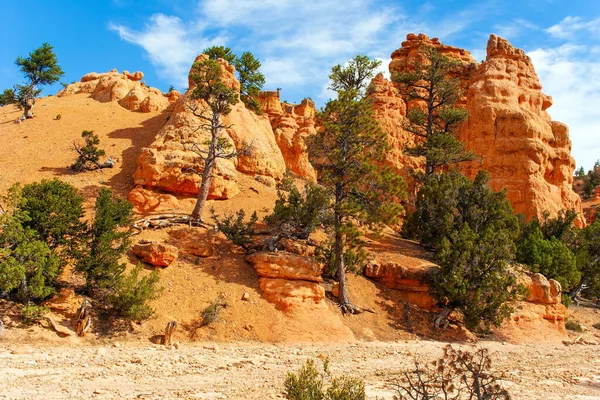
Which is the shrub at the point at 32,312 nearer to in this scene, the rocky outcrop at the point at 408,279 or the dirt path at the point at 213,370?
the dirt path at the point at 213,370

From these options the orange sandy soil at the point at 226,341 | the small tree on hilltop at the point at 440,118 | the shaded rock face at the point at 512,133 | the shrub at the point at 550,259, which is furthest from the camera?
the shaded rock face at the point at 512,133

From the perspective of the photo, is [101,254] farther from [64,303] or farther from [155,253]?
[155,253]

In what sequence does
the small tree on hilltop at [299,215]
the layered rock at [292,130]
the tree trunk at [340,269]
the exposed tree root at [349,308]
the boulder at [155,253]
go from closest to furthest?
the boulder at [155,253]
the exposed tree root at [349,308]
the tree trunk at [340,269]
the small tree on hilltop at [299,215]
the layered rock at [292,130]

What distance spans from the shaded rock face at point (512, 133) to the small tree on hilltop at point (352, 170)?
17175 mm

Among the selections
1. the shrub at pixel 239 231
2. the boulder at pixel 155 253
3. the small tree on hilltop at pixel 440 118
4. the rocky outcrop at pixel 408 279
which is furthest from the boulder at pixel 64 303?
the small tree on hilltop at pixel 440 118

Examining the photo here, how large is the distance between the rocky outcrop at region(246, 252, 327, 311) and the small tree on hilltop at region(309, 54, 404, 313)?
135cm

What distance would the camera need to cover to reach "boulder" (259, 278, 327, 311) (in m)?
15.0

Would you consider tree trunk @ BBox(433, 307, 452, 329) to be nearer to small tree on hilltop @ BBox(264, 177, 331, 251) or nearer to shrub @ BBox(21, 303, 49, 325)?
small tree on hilltop @ BBox(264, 177, 331, 251)

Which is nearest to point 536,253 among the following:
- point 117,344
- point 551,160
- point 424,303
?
point 424,303

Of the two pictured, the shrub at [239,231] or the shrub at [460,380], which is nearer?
the shrub at [460,380]

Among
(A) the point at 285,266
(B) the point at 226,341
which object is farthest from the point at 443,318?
(B) the point at 226,341

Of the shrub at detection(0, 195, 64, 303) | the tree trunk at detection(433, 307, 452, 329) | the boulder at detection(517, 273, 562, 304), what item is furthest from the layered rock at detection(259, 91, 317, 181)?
the shrub at detection(0, 195, 64, 303)

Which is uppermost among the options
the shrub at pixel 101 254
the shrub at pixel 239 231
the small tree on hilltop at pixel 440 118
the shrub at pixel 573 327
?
the small tree on hilltop at pixel 440 118

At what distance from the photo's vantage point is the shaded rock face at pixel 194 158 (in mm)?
19828
